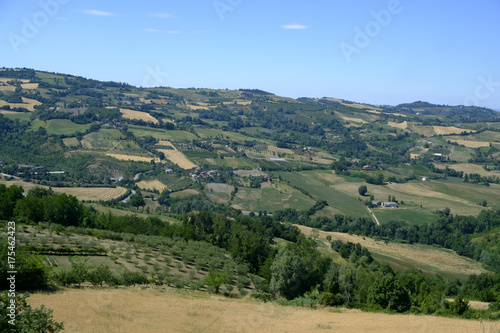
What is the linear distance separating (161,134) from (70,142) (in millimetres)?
34860


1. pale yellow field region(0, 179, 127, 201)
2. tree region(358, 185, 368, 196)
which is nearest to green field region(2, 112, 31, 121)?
pale yellow field region(0, 179, 127, 201)

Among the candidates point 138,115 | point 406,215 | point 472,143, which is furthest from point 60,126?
point 472,143

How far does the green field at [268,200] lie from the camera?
99787 millimetres

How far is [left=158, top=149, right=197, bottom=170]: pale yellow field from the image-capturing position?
423 ft

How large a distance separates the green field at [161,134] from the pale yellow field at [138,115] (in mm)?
11572

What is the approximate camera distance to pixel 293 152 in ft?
558

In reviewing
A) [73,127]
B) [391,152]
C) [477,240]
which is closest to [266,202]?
[477,240]

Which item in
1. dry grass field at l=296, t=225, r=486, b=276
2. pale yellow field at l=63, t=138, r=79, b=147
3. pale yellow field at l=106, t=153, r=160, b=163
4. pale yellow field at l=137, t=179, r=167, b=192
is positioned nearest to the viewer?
dry grass field at l=296, t=225, r=486, b=276

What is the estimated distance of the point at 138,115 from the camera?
17938cm

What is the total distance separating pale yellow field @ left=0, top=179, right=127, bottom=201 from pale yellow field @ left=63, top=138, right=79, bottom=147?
38.6 metres

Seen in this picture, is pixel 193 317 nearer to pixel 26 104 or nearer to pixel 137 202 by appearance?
pixel 137 202

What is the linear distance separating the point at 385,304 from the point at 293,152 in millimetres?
135883

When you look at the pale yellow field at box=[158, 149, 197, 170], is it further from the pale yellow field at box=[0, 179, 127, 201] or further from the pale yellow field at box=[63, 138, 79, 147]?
the pale yellow field at box=[0, 179, 127, 201]

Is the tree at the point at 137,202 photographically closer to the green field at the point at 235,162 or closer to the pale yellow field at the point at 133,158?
the pale yellow field at the point at 133,158
